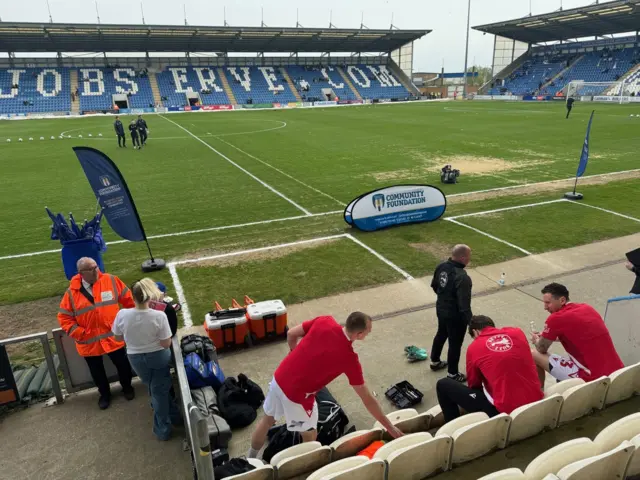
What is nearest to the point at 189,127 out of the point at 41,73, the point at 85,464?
the point at 85,464

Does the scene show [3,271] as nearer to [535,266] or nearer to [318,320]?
[318,320]

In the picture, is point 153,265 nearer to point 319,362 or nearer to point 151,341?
point 151,341

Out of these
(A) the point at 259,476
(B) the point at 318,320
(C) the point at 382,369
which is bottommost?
(C) the point at 382,369

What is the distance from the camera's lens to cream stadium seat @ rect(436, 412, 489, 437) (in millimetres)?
3625

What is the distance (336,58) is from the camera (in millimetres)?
81250

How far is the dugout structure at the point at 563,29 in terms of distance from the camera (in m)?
53.9

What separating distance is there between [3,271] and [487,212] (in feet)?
40.5

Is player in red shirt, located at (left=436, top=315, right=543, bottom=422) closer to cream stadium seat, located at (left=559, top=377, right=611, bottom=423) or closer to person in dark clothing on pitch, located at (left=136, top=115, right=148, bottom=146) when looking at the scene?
cream stadium seat, located at (left=559, top=377, right=611, bottom=423)

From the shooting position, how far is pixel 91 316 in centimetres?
498

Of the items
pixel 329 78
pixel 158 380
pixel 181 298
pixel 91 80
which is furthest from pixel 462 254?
pixel 329 78

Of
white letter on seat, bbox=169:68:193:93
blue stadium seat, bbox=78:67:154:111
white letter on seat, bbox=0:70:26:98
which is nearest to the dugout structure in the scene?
white letter on seat, bbox=169:68:193:93

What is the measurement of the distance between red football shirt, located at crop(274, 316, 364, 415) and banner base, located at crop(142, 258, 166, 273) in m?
6.31

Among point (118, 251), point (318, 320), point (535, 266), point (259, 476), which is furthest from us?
point (118, 251)

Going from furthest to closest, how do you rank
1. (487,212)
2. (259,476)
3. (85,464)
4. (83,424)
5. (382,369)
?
(487,212)
(382,369)
(83,424)
(85,464)
(259,476)
